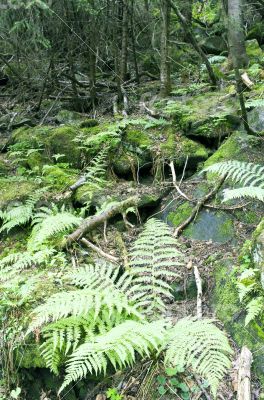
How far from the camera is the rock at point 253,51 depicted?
31.4ft

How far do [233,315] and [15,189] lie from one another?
403 centimetres

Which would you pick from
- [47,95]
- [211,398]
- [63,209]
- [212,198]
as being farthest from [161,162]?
[47,95]

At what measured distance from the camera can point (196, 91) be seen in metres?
8.73

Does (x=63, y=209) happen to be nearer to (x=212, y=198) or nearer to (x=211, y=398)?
(x=212, y=198)

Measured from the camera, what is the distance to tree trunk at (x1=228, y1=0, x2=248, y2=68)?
27.6 feet

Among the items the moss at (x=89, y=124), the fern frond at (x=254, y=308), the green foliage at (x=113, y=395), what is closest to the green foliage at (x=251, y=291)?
the fern frond at (x=254, y=308)

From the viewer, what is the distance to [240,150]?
5578 millimetres

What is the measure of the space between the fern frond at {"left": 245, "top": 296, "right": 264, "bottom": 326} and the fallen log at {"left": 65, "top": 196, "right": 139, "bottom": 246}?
2.29 m

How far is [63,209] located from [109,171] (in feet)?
4.79

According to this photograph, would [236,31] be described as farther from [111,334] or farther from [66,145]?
[111,334]

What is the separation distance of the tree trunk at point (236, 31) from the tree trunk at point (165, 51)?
144cm

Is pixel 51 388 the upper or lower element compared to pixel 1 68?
lower

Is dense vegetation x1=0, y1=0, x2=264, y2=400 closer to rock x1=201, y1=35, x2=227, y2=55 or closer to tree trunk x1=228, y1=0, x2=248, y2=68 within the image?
tree trunk x1=228, y1=0, x2=248, y2=68

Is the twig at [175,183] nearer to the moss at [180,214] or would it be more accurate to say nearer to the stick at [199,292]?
the moss at [180,214]
